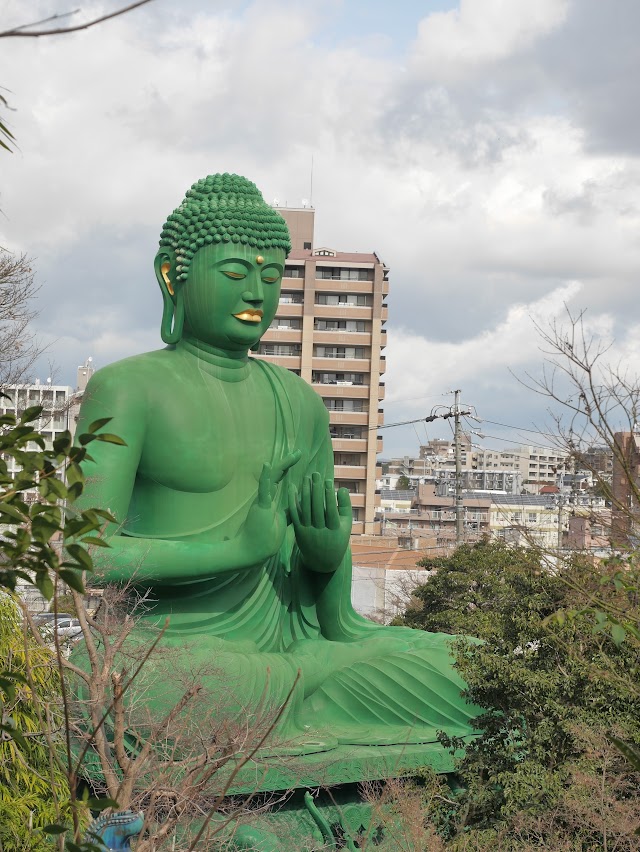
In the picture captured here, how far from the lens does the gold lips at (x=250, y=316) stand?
6445 mm

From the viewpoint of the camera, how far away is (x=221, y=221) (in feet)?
21.0

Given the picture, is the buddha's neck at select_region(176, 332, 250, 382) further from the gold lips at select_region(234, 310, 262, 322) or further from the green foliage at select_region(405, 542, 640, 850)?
the green foliage at select_region(405, 542, 640, 850)

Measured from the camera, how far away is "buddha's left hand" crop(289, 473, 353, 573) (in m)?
6.32

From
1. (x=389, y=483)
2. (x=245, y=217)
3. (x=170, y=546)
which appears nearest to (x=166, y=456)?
(x=170, y=546)

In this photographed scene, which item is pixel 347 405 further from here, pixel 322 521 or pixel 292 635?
pixel 322 521

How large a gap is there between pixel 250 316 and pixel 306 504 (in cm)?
120

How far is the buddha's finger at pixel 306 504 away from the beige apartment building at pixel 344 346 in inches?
944

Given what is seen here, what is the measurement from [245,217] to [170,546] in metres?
2.06

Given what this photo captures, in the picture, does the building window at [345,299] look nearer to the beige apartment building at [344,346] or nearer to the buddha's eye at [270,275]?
the beige apartment building at [344,346]

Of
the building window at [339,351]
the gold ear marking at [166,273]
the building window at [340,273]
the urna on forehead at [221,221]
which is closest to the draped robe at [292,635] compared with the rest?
the gold ear marking at [166,273]

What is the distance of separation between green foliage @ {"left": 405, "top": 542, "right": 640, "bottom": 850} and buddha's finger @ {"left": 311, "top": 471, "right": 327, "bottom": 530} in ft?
3.58

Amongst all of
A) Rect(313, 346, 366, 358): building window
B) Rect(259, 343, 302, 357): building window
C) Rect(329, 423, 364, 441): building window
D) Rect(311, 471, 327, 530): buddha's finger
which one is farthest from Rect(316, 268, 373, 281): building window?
Rect(311, 471, 327, 530): buddha's finger

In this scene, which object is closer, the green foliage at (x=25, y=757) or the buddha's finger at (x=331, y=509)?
the green foliage at (x=25, y=757)

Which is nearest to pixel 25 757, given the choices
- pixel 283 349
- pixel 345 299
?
pixel 283 349
